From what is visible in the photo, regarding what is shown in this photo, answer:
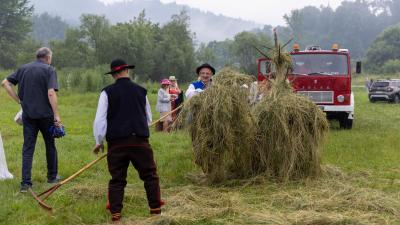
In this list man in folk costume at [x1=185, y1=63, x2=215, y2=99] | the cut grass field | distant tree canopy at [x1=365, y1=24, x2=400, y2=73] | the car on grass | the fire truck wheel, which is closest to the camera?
the cut grass field

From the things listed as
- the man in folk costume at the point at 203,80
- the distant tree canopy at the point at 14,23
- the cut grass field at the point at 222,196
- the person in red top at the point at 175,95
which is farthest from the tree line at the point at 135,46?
the man in folk costume at the point at 203,80

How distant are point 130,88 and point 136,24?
60969 mm

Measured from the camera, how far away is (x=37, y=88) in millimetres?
6676

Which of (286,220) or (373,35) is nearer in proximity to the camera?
(286,220)

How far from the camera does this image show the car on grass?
93.8ft

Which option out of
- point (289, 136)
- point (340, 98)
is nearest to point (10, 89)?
point (289, 136)

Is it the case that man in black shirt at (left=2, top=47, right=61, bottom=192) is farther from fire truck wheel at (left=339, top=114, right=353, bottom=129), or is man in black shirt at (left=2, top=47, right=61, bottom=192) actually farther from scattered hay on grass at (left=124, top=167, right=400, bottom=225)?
fire truck wheel at (left=339, top=114, right=353, bottom=129)

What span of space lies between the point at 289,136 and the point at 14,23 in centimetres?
7521

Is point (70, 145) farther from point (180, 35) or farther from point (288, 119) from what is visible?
point (180, 35)

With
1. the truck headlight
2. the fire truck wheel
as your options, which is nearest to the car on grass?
the fire truck wheel

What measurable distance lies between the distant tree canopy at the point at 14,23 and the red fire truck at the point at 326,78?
64.7 meters

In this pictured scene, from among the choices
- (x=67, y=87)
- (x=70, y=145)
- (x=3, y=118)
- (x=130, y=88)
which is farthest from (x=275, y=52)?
(x=67, y=87)

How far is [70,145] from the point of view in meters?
10.7

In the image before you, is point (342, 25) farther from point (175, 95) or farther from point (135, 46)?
point (175, 95)
